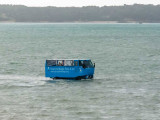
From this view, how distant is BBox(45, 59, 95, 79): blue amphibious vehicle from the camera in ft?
178

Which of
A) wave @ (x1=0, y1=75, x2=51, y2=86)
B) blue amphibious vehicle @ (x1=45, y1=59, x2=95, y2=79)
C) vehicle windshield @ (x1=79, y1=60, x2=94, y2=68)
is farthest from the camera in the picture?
wave @ (x1=0, y1=75, x2=51, y2=86)

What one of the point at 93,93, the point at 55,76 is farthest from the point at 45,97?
the point at 55,76

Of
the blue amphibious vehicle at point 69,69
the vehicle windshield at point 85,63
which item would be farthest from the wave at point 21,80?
the vehicle windshield at point 85,63

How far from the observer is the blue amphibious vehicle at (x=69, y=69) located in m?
54.2

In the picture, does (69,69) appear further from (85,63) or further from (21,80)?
(21,80)

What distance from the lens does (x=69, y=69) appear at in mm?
54469

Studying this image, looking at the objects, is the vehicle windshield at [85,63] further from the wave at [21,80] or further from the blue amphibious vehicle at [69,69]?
the wave at [21,80]

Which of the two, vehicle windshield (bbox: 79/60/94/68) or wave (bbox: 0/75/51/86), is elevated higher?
vehicle windshield (bbox: 79/60/94/68)

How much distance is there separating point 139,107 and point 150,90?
8.86m

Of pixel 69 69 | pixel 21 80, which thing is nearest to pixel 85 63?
pixel 69 69

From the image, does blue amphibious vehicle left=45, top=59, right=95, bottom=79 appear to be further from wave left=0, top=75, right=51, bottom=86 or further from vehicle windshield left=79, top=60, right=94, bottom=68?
wave left=0, top=75, right=51, bottom=86

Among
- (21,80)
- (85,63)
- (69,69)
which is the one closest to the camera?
(69,69)

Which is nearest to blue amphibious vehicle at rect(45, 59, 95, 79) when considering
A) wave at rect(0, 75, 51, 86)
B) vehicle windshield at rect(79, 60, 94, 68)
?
vehicle windshield at rect(79, 60, 94, 68)

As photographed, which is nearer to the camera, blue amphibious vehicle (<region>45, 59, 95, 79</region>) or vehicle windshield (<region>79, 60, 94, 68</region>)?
blue amphibious vehicle (<region>45, 59, 95, 79</region>)
